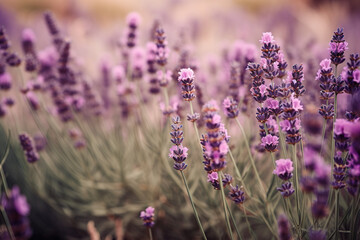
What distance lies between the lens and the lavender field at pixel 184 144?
0.58 meters

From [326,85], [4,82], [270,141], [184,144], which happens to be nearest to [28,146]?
[4,82]

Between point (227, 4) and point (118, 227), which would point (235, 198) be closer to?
point (118, 227)

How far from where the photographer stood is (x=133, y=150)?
1.39 metres

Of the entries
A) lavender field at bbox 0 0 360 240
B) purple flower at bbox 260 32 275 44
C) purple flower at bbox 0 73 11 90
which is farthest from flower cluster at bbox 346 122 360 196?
purple flower at bbox 0 73 11 90

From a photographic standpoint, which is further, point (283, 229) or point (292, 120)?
point (292, 120)

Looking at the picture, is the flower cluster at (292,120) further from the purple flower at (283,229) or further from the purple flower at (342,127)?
the purple flower at (283,229)

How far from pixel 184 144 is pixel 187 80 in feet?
1.85

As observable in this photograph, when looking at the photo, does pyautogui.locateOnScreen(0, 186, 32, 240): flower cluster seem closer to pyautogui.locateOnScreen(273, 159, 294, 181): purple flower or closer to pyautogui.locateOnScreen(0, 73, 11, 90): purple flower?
pyautogui.locateOnScreen(273, 159, 294, 181): purple flower

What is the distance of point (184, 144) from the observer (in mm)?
1183

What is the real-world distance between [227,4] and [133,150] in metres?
2.48

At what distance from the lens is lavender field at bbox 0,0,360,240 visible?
58 cm

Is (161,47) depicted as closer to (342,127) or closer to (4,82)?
(342,127)

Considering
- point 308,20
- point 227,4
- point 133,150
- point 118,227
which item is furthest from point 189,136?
point 227,4

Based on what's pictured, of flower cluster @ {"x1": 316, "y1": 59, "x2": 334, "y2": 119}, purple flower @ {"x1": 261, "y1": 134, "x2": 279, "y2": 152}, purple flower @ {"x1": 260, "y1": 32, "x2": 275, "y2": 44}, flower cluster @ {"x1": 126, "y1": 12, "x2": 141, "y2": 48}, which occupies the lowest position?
purple flower @ {"x1": 261, "y1": 134, "x2": 279, "y2": 152}
